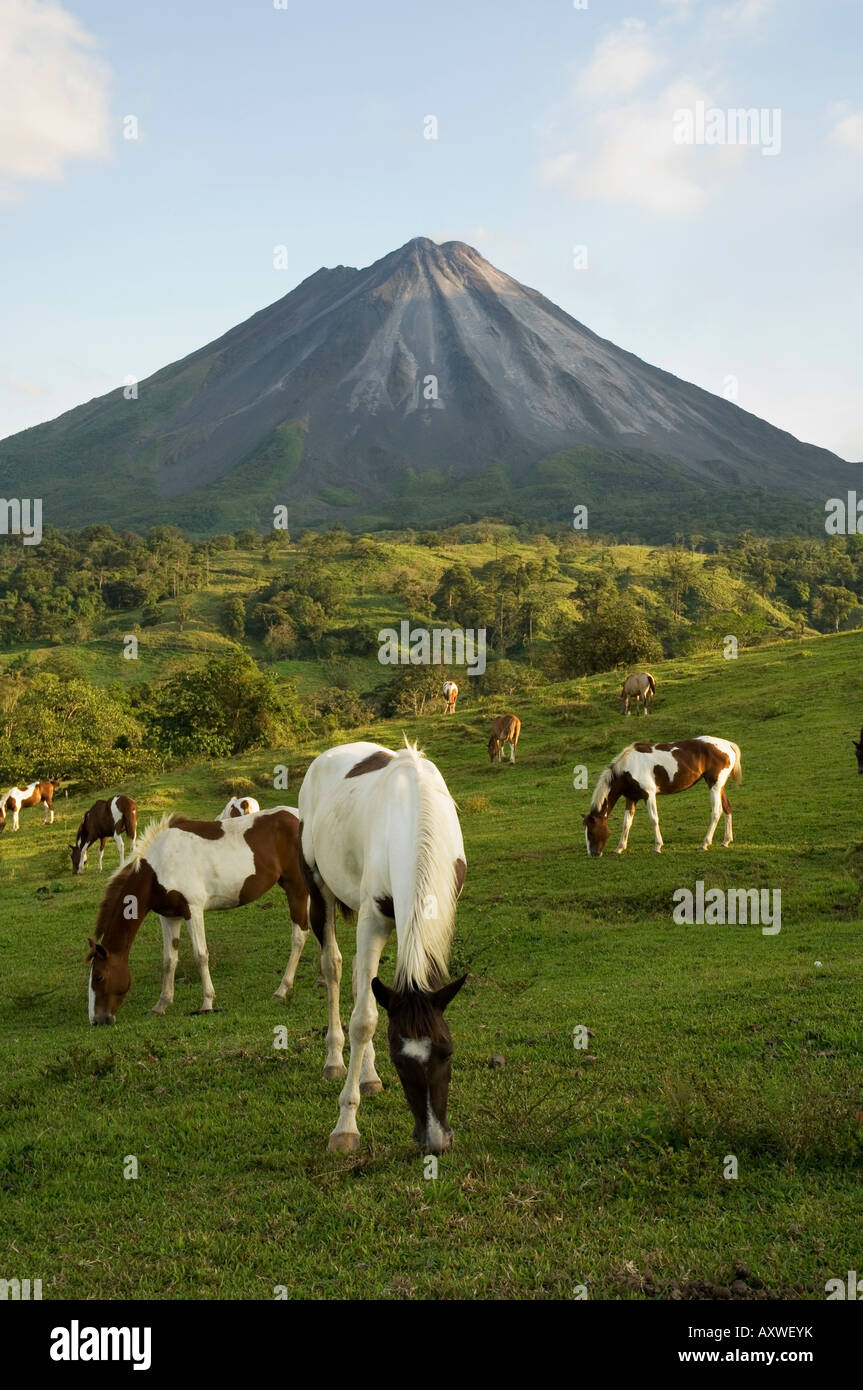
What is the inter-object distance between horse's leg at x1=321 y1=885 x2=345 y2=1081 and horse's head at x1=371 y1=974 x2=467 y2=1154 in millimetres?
2041

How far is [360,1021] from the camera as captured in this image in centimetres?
604

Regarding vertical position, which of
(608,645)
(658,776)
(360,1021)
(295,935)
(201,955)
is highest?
(608,645)

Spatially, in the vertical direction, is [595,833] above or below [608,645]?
below

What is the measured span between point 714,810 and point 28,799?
71.0ft

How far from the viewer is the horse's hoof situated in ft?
18.6

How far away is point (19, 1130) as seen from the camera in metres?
6.71

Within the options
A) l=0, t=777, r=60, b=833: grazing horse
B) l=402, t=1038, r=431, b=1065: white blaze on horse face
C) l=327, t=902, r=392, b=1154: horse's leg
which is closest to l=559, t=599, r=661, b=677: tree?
l=0, t=777, r=60, b=833: grazing horse

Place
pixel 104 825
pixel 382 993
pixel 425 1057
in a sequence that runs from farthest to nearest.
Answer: pixel 104 825 < pixel 382 993 < pixel 425 1057

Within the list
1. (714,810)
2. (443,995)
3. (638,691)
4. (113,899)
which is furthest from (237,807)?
(638,691)

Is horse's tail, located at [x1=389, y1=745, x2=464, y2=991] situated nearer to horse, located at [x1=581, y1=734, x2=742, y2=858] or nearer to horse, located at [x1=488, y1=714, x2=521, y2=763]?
horse, located at [x1=581, y1=734, x2=742, y2=858]

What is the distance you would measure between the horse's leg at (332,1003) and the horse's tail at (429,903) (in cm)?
198

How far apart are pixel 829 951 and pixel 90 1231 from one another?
25.8ft

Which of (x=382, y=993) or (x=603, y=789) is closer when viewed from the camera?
(x=382, y=993)

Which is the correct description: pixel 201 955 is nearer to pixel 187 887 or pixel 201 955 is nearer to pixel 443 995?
pixel 187 887
